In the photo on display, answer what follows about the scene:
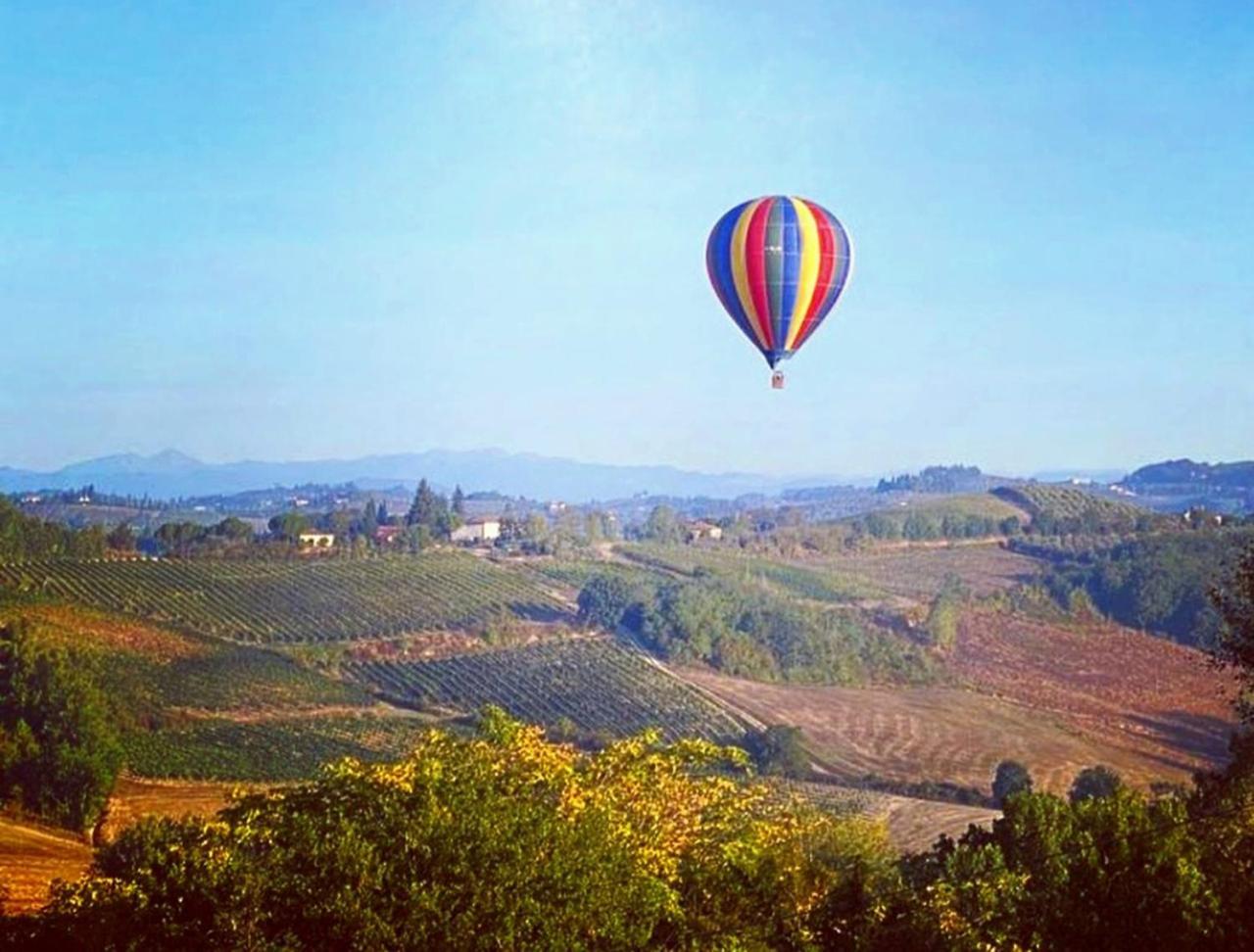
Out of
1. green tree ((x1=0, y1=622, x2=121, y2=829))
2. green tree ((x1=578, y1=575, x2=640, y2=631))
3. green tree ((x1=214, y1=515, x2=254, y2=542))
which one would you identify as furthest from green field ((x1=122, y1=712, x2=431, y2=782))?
green tree ((x1=214, y1=515, x2=254, y2=542))

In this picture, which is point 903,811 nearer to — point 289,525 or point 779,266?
point 779,266

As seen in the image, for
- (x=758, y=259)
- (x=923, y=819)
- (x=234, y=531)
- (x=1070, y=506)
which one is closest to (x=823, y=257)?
(x=758, y=259)

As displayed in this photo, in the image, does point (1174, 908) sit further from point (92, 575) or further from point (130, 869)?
point (92, 575)

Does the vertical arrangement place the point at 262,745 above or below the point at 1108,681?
above

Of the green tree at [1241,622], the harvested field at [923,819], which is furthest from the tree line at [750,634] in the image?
the green tree at [1241,622]

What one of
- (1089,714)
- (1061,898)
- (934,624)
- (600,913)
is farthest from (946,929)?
(934,624)
